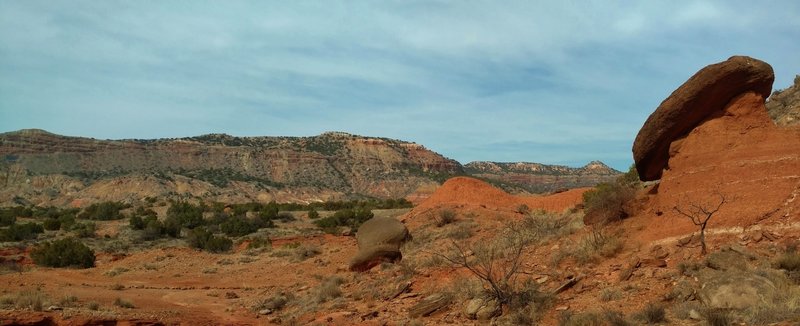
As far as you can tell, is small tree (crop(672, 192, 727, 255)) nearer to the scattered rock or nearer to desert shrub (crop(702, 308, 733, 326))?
desert shrub (crop(702, 308, 733, 326))

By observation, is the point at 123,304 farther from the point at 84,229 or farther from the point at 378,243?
the point at 84,229

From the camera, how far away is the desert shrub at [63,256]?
87.8 ft

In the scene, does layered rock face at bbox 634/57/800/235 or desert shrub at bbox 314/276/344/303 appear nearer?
layered rock face at bbox 634/57/800/235

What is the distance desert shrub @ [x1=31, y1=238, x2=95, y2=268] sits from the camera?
2677 cm

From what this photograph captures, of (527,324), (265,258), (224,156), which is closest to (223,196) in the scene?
(224,156)

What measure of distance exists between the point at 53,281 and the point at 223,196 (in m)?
59.4

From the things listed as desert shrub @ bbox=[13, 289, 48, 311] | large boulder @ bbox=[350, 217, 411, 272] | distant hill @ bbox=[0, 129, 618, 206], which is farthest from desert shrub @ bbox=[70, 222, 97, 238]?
distant hill @ bbox=[0, 129, 618, 206]

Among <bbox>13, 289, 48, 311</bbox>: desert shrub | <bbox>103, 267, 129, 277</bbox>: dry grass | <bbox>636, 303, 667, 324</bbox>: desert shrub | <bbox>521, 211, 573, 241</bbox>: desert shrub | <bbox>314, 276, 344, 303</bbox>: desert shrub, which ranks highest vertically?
<bbox>521, 211, 573, 241</bbox>: desert shrub

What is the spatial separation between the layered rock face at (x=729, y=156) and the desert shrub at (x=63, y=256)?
2452 centimetres

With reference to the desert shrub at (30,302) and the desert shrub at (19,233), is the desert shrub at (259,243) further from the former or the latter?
the desert shrub at (30,302)

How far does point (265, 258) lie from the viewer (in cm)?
2950

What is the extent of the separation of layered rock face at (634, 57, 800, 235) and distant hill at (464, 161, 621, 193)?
3568 inches

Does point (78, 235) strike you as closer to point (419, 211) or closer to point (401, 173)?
point (419, 211)

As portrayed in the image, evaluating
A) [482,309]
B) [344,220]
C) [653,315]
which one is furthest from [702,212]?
[344,220]
